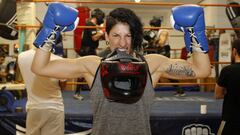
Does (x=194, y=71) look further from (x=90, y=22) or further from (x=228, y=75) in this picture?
(x=90, y=22)

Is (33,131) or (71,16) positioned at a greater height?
(71,16)

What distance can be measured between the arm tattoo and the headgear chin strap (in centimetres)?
35

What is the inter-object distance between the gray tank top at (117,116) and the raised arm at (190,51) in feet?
0.62

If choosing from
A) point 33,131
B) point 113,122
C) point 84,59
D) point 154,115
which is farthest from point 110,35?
point 154,115

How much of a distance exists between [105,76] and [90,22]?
3.27 meters

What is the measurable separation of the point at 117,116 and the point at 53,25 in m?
0.51

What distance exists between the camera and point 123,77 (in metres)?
1.33

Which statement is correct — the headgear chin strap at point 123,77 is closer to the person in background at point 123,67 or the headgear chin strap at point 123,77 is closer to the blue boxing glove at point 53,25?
the person in background at point 123,67

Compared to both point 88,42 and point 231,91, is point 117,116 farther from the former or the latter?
point 88,42

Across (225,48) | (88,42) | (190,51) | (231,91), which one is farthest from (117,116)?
(225,48)

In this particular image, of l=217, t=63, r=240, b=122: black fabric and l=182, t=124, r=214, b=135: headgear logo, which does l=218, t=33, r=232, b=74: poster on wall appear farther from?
l=217, t=63, r=240, b=122: black fabric

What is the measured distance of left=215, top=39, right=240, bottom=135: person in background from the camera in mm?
2689

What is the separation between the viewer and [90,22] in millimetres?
4535

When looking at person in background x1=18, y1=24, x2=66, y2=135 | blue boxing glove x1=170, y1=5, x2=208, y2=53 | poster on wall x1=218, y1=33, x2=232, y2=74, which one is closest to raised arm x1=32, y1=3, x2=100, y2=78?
blue boxing glove x1=170, y1=5, x2=208, y2=53
